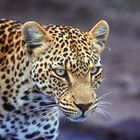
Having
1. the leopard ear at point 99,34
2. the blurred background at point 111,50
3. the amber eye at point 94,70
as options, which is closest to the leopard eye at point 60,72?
the amber eye at point 94,70

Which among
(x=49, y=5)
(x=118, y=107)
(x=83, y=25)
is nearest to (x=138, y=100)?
(x=118, y=107)

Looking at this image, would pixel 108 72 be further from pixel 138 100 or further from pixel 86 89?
pixel 86 89

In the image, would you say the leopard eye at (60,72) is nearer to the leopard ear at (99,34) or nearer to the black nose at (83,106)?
the black nose at (83,106)

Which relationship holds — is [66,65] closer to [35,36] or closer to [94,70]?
[94,70]

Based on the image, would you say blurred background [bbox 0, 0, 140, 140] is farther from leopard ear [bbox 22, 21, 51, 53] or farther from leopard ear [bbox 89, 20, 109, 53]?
leopard ear [bbox 22, 21, 51, 53]

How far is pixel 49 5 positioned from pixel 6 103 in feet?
35.1

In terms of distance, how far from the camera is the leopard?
853 cm

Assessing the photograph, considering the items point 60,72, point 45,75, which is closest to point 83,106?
point 60,72

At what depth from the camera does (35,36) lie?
8766 mm

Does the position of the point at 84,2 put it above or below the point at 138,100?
above

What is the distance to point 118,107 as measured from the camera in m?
15.6

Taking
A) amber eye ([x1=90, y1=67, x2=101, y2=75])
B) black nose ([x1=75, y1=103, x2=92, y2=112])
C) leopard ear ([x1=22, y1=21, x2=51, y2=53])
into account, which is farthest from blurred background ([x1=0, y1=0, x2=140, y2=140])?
black nose ([x1=75, y1=103, x2=92, y2=112])

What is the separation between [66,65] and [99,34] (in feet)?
2.30

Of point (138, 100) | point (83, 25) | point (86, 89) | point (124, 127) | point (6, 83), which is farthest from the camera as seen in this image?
point (83, 25)
